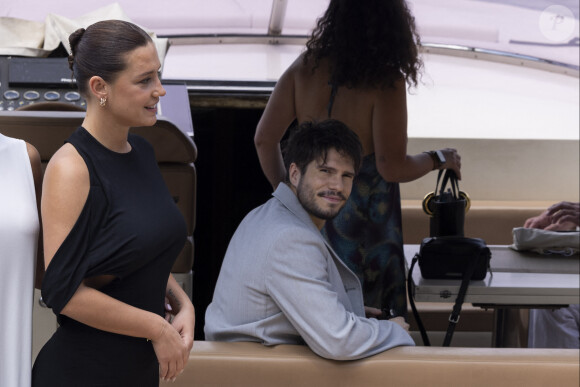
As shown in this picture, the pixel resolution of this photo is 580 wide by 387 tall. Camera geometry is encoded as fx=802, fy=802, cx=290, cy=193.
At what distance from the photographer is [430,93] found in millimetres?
4871

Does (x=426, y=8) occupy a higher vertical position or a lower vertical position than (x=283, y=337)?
higher

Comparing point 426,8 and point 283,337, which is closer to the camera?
point 283,337

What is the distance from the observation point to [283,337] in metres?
1.58

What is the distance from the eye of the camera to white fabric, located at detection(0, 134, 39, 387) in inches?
42.6

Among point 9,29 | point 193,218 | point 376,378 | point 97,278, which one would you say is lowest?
point 376,378

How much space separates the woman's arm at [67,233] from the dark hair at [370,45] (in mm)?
1086

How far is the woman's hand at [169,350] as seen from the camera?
113 cm

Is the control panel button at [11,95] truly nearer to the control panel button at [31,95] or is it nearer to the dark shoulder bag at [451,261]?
the control panel button at [31,95]

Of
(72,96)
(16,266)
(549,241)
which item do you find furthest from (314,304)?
(72,96)

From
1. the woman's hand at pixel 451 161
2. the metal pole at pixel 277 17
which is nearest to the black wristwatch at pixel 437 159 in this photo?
the woman's hand at pixel 451 161

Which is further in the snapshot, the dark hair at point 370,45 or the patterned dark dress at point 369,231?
the patterned dark dress at point 369,231

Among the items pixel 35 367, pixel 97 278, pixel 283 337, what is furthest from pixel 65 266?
pixel 283 337

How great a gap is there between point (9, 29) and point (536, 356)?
2182mm

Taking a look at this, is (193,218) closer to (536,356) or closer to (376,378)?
(376,378)
